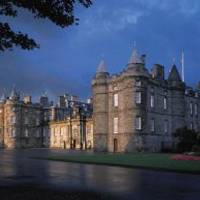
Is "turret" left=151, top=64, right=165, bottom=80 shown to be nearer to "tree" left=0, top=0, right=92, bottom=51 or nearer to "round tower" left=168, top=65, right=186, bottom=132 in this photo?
"round tower" left=168, top=65, right=186, bottom=132

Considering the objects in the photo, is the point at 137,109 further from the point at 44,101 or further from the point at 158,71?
the point at 44,101

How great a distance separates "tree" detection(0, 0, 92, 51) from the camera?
10883 mm

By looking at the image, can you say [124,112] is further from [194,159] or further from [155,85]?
[194,159]

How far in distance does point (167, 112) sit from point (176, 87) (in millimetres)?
4281

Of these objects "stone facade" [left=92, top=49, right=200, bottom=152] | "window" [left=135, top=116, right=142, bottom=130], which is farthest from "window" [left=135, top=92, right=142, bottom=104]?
"window" [left=135, top=116, right=142, bottom=130]

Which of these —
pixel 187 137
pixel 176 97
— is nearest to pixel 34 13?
pixel 187 137

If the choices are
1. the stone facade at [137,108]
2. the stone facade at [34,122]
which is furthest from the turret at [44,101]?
the stone facade at [137,108]

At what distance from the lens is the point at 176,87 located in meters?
65.8

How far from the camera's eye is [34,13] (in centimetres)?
1112

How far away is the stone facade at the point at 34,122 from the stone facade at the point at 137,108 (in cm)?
2759

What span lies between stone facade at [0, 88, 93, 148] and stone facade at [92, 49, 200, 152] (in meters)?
27.6

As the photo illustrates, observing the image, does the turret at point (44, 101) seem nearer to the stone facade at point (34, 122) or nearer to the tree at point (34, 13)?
the stone facade at point (34, 122)

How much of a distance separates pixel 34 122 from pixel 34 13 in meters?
93.3

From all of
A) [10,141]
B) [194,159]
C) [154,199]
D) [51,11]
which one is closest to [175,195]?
[154,199]
